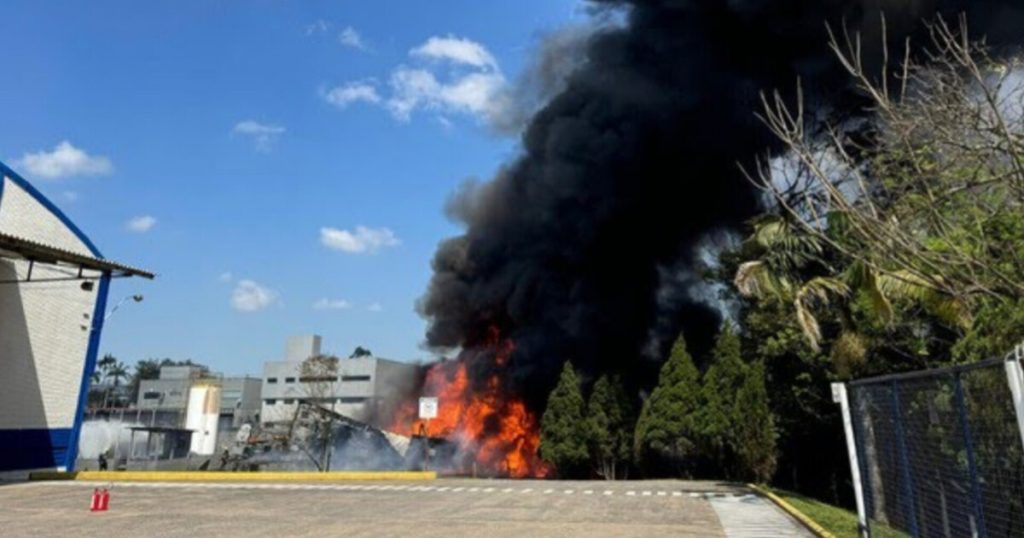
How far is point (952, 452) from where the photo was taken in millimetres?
7027

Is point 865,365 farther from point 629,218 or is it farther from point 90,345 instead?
point 90,345

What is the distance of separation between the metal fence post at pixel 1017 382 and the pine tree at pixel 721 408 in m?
19.4

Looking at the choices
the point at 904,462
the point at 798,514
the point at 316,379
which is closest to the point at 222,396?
the point at 316,379

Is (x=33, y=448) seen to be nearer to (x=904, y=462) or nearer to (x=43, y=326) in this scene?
(x=43, y=326)

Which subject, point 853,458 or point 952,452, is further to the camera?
point 853,458

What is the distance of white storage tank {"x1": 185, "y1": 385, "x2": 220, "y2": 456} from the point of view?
180 ft

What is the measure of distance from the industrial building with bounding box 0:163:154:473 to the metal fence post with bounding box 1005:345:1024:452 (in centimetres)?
2038

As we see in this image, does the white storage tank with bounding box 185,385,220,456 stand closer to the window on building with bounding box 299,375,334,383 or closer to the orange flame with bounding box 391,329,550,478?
the window on building with bounding box 299,375,334,383

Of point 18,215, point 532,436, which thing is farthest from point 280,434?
point 18,215

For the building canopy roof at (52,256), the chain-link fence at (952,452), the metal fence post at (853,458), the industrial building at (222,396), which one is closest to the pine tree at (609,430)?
the building canopy roof at (52,256)

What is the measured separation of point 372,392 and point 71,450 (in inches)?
1714

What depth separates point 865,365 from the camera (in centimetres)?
1886

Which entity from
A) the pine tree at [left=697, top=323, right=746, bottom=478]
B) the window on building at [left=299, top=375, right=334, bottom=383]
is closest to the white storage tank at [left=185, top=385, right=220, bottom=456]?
the window on building at [left=299, top=375, right=334, bottom=383]

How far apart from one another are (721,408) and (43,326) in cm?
2124
